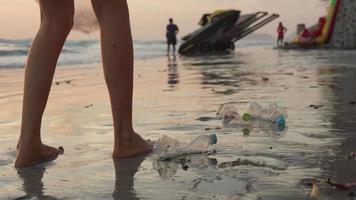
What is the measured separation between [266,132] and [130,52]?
100cm

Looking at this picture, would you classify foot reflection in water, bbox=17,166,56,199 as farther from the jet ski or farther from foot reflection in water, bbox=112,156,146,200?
the jet ski

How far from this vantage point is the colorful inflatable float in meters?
20.2

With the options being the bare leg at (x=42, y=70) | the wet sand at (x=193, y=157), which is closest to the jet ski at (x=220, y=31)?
the wet sand at (x=193, y=157)

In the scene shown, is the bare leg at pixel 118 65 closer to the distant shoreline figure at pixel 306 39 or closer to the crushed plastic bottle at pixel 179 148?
the crushed plastic bottle at pixel 179 148

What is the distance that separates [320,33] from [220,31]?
430cm

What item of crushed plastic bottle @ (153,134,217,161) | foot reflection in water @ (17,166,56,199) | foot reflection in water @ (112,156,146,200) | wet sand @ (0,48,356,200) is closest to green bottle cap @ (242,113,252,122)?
wet sand @ (0,48,356,200)

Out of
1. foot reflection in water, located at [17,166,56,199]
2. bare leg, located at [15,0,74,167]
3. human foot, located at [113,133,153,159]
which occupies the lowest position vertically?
foot reflection in water, located at [17,166,56,199]

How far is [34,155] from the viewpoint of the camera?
265 cm

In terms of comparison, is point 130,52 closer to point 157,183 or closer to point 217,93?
point 157,183

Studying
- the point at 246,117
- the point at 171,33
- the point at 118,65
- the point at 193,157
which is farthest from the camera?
the point at 171,33

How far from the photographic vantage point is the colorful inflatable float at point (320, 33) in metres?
20.2

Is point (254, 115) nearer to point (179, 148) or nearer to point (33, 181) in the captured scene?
point (179, 148)

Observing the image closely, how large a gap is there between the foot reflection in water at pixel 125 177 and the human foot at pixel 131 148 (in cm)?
4

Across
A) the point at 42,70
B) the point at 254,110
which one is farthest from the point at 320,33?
the point at 42,70
